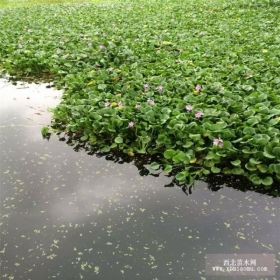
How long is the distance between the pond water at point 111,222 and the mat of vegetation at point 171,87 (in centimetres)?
32

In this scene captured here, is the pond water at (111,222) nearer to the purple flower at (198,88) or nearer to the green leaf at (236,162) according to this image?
the green leaf at (236,162)

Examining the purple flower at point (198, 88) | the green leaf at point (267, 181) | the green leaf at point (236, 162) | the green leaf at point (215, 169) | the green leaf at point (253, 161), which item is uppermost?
the purple flower at point (198, 88)

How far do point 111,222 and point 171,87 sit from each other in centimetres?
270

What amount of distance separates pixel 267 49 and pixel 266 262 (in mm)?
5569

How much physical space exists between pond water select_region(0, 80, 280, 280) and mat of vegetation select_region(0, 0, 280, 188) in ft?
1.06

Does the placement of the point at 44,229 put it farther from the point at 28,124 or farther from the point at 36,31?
the point at 36,31

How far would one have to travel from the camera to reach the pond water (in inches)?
121

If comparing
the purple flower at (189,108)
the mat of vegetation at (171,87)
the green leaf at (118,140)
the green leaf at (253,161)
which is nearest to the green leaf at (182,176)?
the mat of vegetation at (171,87)

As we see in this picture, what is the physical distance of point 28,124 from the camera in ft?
17.8

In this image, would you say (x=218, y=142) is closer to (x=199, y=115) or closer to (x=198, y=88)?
(x=199, y=115)

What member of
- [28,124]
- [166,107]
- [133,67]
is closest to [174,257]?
[166,107]

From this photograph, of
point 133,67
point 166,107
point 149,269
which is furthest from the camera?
point 133,67

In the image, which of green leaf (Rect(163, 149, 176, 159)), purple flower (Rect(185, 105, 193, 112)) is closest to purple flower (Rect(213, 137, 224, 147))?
green leaf (Rect(163, 149, 176, 159))

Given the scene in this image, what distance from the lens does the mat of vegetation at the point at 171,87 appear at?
4168 mm
